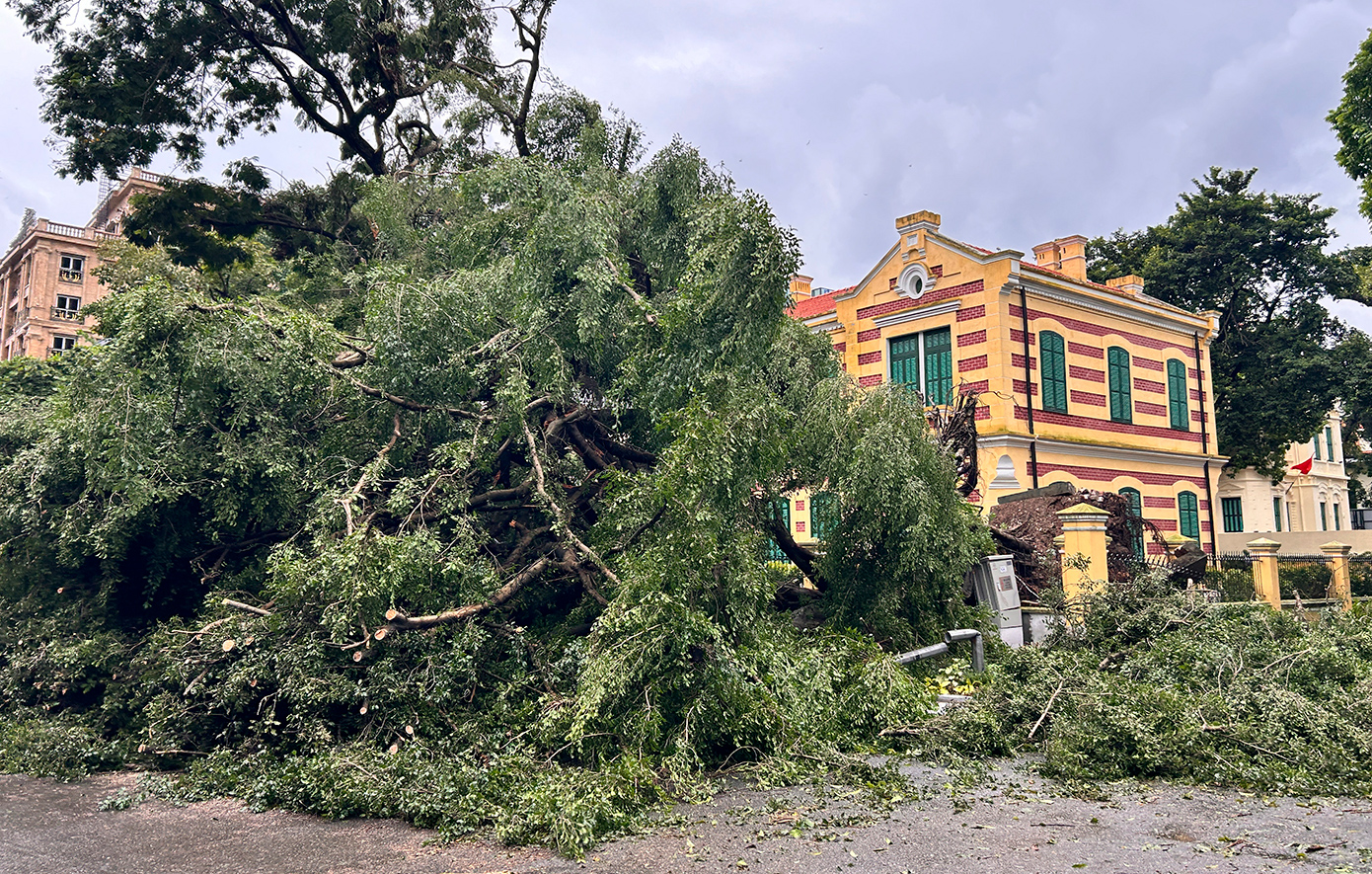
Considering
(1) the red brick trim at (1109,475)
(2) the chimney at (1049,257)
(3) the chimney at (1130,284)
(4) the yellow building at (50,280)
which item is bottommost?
(1) the red brick trim at (1109,475)

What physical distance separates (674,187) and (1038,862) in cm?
802

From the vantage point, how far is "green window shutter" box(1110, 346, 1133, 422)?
70.5 ft

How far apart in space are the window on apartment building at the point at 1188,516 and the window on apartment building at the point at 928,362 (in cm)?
768

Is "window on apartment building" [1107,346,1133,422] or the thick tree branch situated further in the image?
"window on apartment building" [1107,346,1133,422]

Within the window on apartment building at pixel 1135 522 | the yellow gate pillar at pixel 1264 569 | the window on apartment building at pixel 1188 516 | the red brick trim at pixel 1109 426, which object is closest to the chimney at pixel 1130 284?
the red brick trim at pixel 1109 426

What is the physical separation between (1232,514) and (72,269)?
57.2m

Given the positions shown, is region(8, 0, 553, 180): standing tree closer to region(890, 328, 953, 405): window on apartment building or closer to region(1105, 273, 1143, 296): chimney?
region(890, 328, 953, 405): window on apartment building

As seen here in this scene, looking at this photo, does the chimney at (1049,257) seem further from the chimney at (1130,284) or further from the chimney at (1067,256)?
the chimney at (1130,284)

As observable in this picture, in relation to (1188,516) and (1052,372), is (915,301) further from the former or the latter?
(1188,516)

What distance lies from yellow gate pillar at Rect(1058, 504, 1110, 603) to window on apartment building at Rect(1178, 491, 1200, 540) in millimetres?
10618

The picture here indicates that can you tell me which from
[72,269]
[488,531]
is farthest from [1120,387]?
[72,269]

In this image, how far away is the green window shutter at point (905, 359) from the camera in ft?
67.7

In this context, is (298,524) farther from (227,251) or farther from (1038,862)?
(227,251)

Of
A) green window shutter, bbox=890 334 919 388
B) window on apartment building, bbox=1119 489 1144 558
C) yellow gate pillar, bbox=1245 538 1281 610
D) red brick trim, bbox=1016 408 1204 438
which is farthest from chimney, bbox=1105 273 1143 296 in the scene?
yellow gate pillar, bbox=1245 538 1281 610
